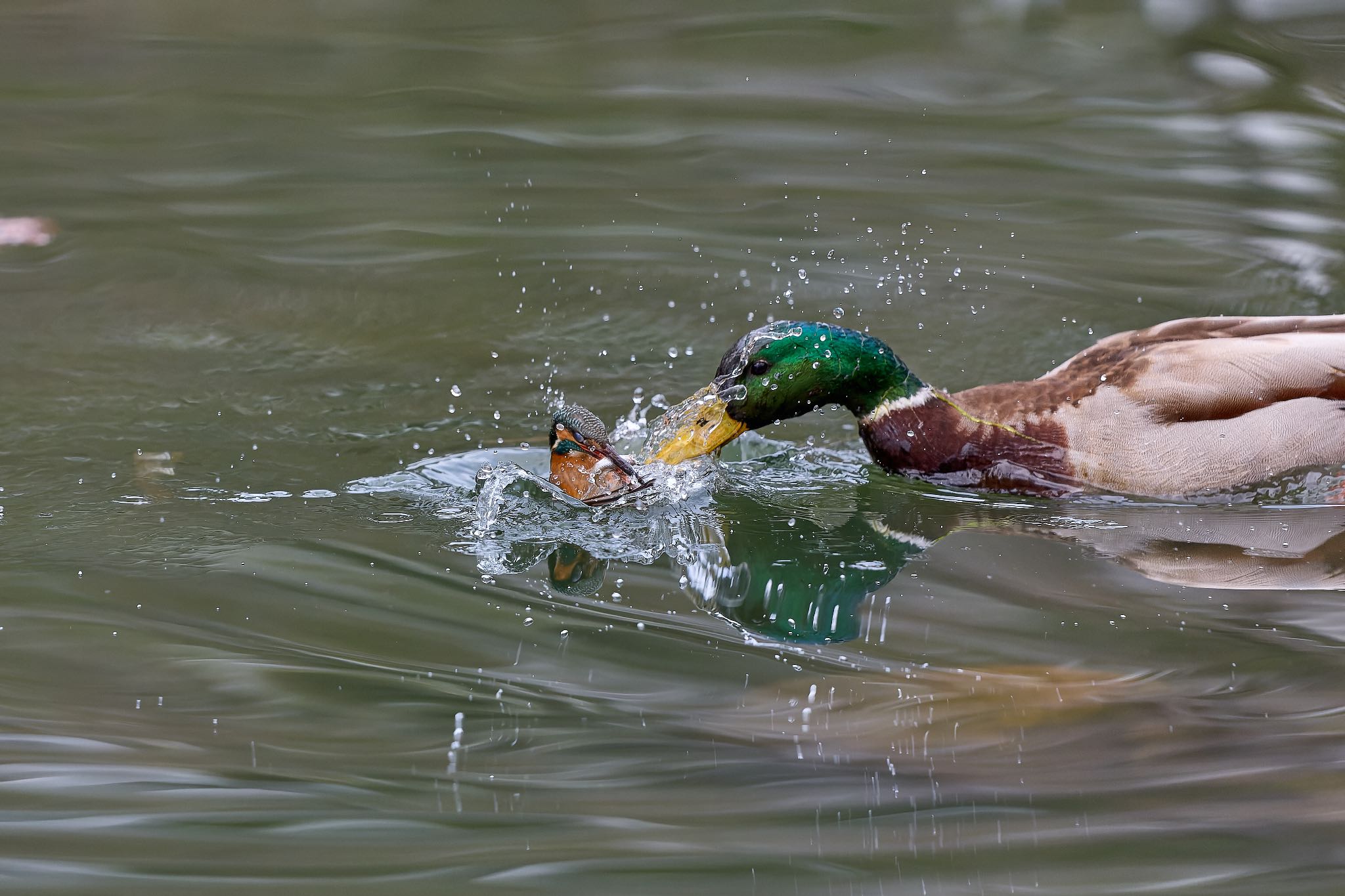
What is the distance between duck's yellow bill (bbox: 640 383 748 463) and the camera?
480cm

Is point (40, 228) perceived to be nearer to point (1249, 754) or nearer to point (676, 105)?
point (676, 105)

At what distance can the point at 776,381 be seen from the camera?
482 centimetres

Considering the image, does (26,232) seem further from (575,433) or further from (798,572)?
(798,572)

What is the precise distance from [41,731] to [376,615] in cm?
90

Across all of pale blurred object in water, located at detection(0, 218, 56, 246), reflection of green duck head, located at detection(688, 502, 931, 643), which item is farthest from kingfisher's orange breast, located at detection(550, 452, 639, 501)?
pale blurred object in water, located at detection(0, 218, 56, 246)

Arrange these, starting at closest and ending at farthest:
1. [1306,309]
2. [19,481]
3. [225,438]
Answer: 1. [19,481]
2. [225,438]
3. [1306,309]

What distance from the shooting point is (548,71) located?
8.34 m

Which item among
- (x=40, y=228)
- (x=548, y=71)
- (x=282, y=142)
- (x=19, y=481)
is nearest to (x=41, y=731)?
(x=19, y=481)

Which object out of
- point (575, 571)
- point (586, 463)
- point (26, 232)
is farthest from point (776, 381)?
point (26, 232)

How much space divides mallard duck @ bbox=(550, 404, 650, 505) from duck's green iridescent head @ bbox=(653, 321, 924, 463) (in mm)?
229

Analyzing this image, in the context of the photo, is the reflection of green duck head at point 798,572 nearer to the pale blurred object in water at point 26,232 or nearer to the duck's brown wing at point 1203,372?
the duck's brown wing at point 1203,372

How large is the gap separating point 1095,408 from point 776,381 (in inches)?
40.2

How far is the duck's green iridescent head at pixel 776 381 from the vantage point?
480 centimetres

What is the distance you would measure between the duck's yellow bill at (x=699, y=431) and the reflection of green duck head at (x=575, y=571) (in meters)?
0.52
